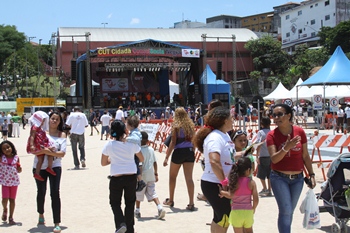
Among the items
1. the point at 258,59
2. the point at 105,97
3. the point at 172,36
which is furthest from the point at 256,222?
the point at 172,36

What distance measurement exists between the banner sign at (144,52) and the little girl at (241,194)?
103 feet

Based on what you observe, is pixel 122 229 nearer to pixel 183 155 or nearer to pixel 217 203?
pixel 217 203

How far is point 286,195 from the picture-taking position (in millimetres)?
5449

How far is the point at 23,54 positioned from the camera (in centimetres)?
8662

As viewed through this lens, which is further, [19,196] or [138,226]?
[19,196]

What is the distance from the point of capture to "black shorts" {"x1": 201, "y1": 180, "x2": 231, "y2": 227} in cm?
511

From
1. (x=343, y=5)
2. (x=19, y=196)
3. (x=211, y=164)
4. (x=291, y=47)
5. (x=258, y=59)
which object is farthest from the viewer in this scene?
(x=291, y=47)

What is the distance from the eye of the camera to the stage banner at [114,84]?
4344cm

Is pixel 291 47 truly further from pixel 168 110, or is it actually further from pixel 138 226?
pixel 138 226

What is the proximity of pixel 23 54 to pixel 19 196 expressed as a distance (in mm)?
80980

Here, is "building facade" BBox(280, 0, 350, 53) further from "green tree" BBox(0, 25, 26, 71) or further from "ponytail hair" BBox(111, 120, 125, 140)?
"ponytail hair" BBox(111, 120, 125, 140)

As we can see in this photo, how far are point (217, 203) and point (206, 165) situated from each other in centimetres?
40

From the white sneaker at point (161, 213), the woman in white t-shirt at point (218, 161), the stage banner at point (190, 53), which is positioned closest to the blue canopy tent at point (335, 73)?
the stage banner at point (190, 53)

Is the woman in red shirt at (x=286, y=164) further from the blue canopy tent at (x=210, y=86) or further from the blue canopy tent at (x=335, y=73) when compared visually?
the blue canopy tent at (x=210, y=86)
